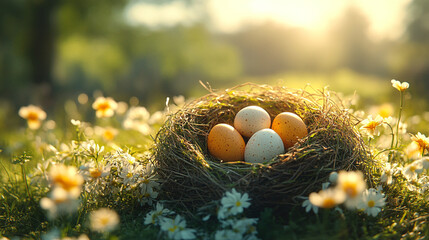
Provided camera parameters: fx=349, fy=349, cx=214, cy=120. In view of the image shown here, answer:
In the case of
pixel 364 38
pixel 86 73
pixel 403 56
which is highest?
pixel 364 38

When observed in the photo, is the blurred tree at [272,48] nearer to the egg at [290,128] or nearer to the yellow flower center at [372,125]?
the egg at [290,128]

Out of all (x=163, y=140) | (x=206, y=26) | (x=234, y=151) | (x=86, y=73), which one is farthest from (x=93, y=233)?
(x=206, y=26)

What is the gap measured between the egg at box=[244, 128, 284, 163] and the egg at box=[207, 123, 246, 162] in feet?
0.36

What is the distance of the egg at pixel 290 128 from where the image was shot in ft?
8.08

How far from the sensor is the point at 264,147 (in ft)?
7.70

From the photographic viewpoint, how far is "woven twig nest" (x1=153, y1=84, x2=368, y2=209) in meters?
2.01

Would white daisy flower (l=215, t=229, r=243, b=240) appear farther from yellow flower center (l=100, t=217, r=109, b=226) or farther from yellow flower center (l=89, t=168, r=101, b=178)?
yellow flower center (l=89, t=168, r=101, b=178)

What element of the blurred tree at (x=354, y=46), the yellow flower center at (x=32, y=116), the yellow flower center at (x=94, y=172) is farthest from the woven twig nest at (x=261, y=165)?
the blurred tree at (x=354, y=46)

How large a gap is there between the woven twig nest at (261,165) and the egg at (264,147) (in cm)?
8

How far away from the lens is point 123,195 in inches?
93.7

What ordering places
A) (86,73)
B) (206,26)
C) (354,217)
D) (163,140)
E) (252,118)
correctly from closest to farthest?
1. (354,217)
2. (163,140)
3. (252,118)
4. (86,73)
5. (206,26)

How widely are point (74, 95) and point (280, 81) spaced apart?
334 inches

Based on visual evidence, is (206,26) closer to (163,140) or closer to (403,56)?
(403,56)

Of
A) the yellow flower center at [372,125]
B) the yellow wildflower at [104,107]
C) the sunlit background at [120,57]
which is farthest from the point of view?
the sunlit background at [120,57]
